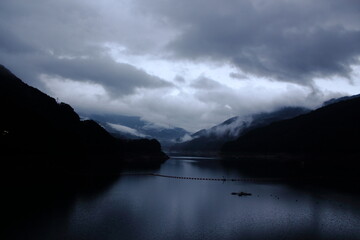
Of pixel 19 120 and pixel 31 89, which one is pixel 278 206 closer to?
pixel 19 120

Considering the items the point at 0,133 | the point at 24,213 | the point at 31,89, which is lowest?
the point at 24,213

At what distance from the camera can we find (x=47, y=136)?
9356 centimetres

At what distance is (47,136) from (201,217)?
69152 mm

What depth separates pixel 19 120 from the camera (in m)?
88.6

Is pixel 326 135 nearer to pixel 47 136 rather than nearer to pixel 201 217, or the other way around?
pixel 47 136

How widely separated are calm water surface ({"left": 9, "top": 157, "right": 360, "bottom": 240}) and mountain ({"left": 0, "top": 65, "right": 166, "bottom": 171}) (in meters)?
37.4

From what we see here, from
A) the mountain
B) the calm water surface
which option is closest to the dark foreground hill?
the mountain

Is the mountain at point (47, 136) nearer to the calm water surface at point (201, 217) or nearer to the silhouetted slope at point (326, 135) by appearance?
the calm water surface at point (201, 217)

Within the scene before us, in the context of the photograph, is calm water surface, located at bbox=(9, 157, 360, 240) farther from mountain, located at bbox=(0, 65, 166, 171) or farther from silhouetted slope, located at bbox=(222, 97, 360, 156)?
silhouetted slope, located at bbox=(222, 97, 360, 156)

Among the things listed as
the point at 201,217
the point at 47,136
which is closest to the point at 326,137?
the point at 47,136

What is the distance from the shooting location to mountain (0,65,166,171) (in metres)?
81.7

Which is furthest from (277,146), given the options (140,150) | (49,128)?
(49,128)

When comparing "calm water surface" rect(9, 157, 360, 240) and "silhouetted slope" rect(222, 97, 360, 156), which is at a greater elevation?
"silhouetted slope" rect(222, 97, 360, 156)

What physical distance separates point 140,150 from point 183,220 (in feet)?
448
